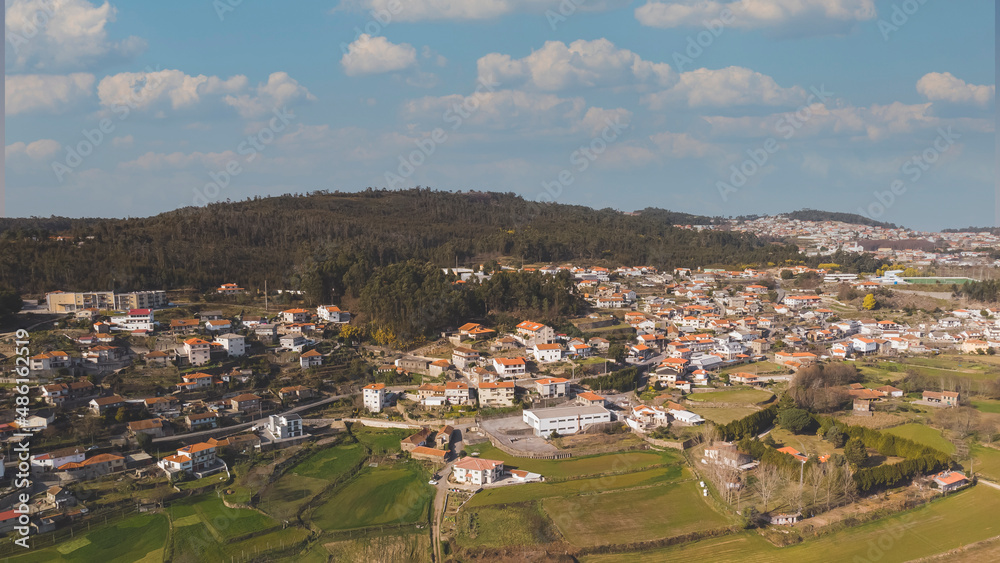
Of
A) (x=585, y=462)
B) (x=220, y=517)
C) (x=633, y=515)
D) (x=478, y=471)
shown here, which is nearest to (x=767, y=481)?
(x=633, y=515)

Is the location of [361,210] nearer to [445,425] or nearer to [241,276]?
[241,276]

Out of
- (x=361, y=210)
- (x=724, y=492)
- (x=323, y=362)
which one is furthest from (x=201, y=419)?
(x=361, y=210)

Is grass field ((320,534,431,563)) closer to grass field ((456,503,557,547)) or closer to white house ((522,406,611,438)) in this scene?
grass field ((456,503,557,547))

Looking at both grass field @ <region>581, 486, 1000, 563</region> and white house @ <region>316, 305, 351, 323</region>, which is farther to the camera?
white house @ <region>316, 305, 351, 323</region>

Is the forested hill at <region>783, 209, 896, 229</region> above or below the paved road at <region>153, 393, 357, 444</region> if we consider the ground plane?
above

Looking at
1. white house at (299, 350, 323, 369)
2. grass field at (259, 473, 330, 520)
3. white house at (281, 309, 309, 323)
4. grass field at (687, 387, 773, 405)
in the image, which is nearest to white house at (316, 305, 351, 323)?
white house at (281, 309, 309, 323)

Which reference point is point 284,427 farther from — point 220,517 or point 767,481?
point 767,481
